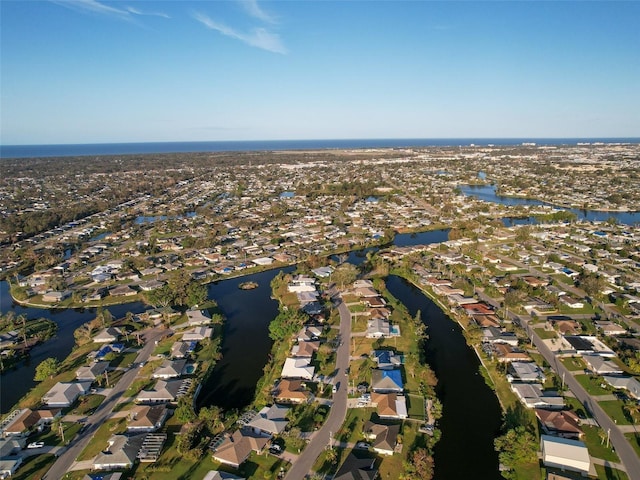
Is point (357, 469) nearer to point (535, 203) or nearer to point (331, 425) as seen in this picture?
point (331, 425)

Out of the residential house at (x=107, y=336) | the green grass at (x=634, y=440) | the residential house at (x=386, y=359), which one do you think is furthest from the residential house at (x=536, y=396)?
the residential house at (x=107, y=336)

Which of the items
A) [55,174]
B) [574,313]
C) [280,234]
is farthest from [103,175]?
[574,313]

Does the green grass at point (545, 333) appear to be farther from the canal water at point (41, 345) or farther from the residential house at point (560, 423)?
the canal water at point (41, 345)

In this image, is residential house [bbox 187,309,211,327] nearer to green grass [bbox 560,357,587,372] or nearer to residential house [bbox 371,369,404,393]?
residential house [bbox 371,369,404,393]

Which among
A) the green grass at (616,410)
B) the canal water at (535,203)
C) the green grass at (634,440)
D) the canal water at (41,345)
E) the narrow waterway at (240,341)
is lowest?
the canal water at (41,345)

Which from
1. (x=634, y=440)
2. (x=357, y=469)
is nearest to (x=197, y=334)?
(x=357, y=469)

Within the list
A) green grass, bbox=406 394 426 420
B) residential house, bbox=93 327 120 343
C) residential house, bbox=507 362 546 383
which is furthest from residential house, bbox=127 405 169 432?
residential house, bbox=507 362 546 383
